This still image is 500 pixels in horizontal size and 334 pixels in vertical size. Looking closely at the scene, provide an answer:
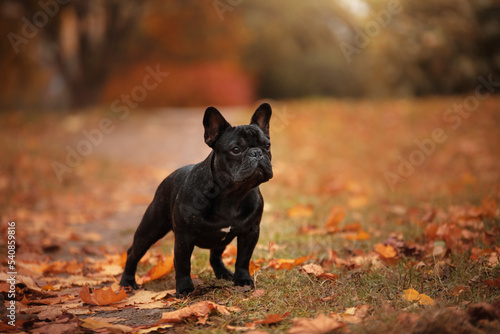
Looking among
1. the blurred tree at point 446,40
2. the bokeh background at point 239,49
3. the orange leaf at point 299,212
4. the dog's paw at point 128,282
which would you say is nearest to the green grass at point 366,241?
the orange leaf at point 299,212

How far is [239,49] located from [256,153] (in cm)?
2153

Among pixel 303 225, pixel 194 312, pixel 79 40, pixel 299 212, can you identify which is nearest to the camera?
pixel 194 312

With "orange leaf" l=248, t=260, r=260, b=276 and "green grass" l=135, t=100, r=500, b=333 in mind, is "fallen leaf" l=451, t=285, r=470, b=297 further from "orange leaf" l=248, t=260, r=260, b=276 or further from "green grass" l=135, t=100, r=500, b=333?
"orange leaf" l=248, t=260, r=260, b=276

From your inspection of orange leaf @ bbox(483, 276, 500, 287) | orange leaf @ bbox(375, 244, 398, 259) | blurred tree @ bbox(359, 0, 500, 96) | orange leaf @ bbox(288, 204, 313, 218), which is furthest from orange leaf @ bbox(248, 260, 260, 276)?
blurred tree @ bbox(359, 0, 500, 96)

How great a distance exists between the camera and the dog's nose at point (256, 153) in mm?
3078

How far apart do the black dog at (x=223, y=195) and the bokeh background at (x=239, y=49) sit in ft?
41.4

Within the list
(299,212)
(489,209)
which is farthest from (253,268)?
(489,209)

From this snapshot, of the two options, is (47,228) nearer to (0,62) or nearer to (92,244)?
(92,244)

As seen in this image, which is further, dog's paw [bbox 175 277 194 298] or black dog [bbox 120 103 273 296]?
dog's paw [bbox 175 277 194 298]

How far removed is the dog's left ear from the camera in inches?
133

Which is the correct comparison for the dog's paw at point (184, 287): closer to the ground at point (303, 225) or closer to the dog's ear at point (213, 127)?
the ground at point (303, 225)

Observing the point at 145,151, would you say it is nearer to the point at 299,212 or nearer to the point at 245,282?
the point at 299,212

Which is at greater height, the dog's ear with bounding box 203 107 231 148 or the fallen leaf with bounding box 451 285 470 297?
the dog's ear with bounding box 203 107 231 148

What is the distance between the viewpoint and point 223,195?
3.22 meters
